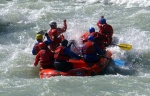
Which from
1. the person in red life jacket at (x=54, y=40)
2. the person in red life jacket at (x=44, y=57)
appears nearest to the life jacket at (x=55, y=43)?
the person in red life jacket at (x=54, y=40)

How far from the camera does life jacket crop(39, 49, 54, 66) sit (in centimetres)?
1071

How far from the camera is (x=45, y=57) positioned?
35.1 feet

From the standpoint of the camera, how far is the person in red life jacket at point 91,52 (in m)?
11.0

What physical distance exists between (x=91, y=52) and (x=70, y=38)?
2.70 meters

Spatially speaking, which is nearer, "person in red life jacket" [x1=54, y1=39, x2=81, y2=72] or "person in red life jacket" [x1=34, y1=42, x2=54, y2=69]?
"person in red life jacket" [x1=54, y1=39, x2=81, y2=72]

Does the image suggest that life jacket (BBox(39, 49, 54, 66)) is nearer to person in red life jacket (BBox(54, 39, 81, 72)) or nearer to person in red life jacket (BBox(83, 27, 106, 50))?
person in red life jacket (BBox(54, 39, 81, 72))

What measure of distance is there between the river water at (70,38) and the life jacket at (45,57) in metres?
0.50

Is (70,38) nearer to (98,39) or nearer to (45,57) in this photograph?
(98,39)

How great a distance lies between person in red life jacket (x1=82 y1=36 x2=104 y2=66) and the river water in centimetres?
84

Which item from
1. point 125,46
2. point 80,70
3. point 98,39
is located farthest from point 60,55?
point 125,46

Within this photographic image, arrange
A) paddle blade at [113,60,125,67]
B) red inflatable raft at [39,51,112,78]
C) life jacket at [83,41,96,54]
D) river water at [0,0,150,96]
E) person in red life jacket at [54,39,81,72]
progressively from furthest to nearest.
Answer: paddle blade at [113,60,125,67] → life jacket at [83,41,96,54] → person in red life jacket at [54,39,81,72] → red inflatable raft at [39,51,112,78] → river water at [0,0,150,96]

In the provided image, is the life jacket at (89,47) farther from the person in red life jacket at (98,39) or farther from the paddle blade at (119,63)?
the paddle blade at (119,63)

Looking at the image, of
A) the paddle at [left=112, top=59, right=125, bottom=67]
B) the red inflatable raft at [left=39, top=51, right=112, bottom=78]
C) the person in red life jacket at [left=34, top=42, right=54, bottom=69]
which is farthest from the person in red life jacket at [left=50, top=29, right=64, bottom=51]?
the paddle at [left=112, top=59, right=125, bottom=67]

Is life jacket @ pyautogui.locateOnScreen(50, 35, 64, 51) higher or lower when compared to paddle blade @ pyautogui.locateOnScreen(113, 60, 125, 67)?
higher
